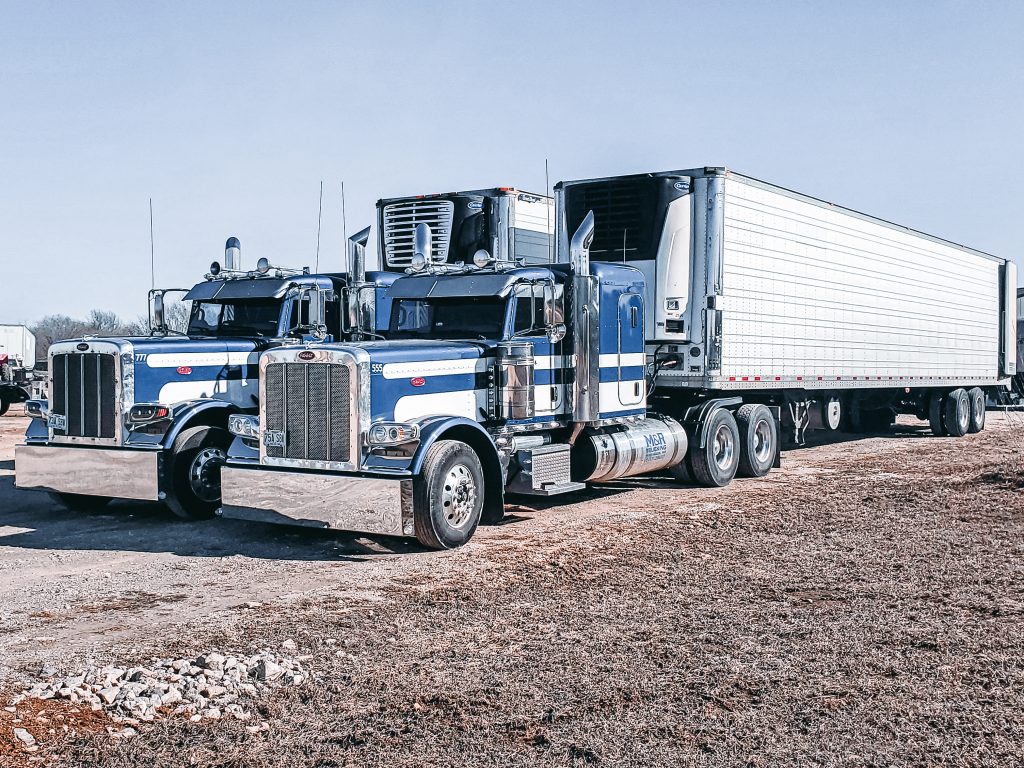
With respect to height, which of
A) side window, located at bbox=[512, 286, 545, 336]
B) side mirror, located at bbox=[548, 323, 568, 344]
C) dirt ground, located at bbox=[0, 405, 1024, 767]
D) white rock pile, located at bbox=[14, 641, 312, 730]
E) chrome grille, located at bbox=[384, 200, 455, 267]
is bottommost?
dirt ground, located at bbox=[0, 405, 1024, 767]

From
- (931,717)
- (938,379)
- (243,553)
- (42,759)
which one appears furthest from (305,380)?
(938,379)

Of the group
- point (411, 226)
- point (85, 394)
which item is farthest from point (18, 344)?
point (85, 394)

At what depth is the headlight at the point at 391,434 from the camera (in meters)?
9.53

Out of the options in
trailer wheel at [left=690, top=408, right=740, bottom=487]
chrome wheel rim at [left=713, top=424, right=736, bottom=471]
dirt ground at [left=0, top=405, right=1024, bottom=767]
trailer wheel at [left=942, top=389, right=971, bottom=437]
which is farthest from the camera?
trailer wheel at [left=942, top=389, right=971, bottom=437]

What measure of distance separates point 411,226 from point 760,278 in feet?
16.5

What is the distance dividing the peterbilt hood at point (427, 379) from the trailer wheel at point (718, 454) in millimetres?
4491

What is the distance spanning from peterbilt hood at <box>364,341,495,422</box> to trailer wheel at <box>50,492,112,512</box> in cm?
451

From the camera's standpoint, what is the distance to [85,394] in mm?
11906

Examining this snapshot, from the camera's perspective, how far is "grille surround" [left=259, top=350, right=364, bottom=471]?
9648 millimetres

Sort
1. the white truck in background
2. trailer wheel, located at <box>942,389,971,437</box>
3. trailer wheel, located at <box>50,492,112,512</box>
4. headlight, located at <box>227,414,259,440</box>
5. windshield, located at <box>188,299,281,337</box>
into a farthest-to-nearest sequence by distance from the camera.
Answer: the white truck in background → trailer wheel, located at <box>942,389,971,437</box> → windshield, located at <box>188,299,281,337</box> → trailer wheel, located at <box>50,492,112,512</box> → headlight, located at <box>227,414,259,440</box>

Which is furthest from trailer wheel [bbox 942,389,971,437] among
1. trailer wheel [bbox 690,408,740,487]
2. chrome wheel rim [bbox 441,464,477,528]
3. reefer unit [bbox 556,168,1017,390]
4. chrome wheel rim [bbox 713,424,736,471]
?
chrome wheel rim [bbox 441,464,477,528]

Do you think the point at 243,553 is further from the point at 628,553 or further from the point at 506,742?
the point at 506,742

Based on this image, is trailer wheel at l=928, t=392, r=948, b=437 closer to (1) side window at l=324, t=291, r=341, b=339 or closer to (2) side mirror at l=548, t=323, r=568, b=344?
(2) side mirror at l=548, t=323, r=568, b=344

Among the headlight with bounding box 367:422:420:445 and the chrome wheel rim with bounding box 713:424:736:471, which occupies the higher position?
the headlight with bounding box 367:422:420:445
